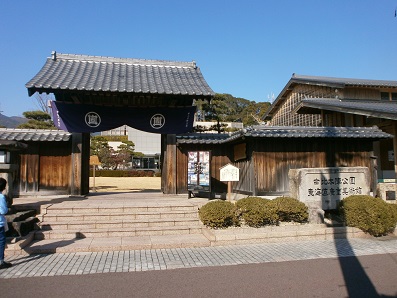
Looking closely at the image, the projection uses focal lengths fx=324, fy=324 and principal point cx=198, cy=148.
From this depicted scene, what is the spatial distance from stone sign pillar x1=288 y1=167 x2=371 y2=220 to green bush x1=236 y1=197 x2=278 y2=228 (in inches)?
57.1

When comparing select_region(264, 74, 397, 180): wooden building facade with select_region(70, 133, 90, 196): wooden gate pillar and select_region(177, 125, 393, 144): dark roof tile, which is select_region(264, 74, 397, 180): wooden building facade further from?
select_region(70, 133, 90, 196): wooden gate pillar

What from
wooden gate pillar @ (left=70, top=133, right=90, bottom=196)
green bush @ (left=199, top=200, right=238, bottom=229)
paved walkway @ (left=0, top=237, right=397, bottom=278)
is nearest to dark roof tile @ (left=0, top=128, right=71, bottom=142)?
wooden gate pillar @ (left=70, top=133, right=90, bottom=196)

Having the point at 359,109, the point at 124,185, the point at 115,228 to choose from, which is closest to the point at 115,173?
the point at 124,185

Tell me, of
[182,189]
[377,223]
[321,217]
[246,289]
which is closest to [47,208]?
[182,189]

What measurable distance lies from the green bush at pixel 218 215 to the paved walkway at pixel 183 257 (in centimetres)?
85

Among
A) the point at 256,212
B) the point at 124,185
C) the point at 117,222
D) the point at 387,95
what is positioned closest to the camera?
the point at 256,212

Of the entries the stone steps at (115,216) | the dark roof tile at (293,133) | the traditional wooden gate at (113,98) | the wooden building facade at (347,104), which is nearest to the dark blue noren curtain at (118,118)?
the traditional wooden gate at (113,98)

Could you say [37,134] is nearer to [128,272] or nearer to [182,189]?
[182,189]

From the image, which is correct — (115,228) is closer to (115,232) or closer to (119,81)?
(115,232)

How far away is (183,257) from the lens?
721cm

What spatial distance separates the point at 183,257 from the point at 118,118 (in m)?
7.45

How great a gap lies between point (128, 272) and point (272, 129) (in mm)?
8356

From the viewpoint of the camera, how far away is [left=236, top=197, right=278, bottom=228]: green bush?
905 centimetres

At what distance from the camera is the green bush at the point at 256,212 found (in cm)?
905
